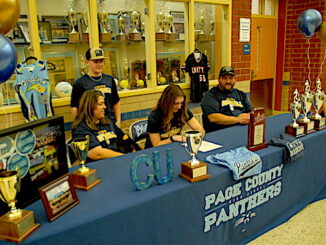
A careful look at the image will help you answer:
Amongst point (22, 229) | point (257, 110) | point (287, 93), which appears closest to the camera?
point (22, 229)

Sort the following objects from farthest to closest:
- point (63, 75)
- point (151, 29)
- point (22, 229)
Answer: point (151, 29)
point (63, 75)
point (22, 229)

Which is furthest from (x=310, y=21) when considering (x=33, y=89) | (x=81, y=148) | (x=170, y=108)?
(x=81, y=148)

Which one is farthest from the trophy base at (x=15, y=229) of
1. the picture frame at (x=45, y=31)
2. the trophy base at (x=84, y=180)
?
the picture frame at (x=45, y=31)

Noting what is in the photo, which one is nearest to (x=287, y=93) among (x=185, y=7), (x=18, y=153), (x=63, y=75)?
(x=185, y=7)

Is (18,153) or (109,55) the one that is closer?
(18,153)

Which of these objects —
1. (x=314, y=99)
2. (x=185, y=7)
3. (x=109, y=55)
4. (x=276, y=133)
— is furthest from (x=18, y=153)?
(x=185, y=7)

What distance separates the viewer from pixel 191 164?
1.58 metres

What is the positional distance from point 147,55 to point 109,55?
0.48m

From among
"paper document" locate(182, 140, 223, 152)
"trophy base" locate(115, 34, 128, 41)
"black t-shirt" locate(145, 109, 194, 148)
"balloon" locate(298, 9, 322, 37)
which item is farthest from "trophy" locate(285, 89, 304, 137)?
"trophy base" locate(115, 34, 128, 41)

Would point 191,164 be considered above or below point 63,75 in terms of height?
below

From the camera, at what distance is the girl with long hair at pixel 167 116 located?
237 centimetres

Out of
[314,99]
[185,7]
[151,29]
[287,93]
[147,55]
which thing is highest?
[185,7]

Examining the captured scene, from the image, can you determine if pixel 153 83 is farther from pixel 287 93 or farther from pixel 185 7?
pixel 287 93

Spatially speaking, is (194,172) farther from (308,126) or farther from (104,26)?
(104,26)
